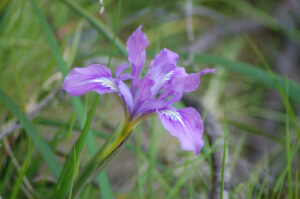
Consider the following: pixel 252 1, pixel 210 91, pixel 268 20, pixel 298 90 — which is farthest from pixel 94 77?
pixel 252 1

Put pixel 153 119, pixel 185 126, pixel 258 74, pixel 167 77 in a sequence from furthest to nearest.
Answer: pixel 258 74 → pixel 153 119 → pixel 167 77 → pixel 185 126

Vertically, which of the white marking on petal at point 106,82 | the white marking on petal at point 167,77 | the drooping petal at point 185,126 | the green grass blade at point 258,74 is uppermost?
the white marking on petal at point 106,82

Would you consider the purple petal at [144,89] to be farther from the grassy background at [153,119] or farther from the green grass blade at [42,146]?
the green grass blade at [42,146]

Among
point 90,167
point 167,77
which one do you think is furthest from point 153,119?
point 90,167

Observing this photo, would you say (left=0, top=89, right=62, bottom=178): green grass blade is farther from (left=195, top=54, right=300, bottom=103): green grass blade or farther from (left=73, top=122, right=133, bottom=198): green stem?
(left=195, top=54, right=300, bottom=103): green grass blade

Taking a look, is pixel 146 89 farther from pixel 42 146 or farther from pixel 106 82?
pixel 42 146

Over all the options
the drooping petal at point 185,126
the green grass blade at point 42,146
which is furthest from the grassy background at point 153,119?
the drooping petal at point 185,126
